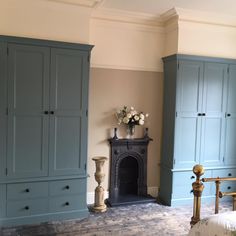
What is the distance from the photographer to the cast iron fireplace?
4.16 metres

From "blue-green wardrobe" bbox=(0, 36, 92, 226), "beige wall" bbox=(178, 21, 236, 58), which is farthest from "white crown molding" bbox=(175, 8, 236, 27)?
"blue-green wardrobe" bbox=(0, 36, 92, 226)

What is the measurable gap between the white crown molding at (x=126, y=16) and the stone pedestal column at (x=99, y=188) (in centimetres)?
204

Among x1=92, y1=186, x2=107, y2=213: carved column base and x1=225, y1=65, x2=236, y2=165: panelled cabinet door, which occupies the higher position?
x1=225, y1=65, x2=236, y2=165: panelled cabinet door

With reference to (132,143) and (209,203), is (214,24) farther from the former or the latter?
(209,203)

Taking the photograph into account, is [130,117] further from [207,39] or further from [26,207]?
[26,207]

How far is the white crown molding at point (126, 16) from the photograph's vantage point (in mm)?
3932

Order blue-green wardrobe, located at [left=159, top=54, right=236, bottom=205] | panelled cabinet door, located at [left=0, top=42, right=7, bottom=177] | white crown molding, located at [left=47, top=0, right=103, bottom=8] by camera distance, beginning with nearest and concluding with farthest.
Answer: panelled cabinet door, located at [left=0, top=42, right=7, bottom=177] < white crown molding, located at [left=47, top=0, right=103, bottom=8] < blue-green wardrobe, located at [left=159, top=54, right=236, bottom=205]

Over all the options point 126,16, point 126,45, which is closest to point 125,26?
point 126,16

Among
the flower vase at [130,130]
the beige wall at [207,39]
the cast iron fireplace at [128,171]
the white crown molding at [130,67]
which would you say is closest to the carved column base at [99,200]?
the cast iron fireplace at [128,171]

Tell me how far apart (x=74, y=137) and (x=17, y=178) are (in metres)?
0.83

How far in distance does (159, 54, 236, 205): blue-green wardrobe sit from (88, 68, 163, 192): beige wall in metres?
0.15

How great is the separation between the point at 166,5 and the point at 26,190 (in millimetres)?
2976

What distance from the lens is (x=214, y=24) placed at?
4.16 metres

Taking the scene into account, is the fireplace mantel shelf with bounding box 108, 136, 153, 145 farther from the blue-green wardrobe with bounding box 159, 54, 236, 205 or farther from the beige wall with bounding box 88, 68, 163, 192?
the blue-green wardrobe with bounding box 159, 54, 236, 205
